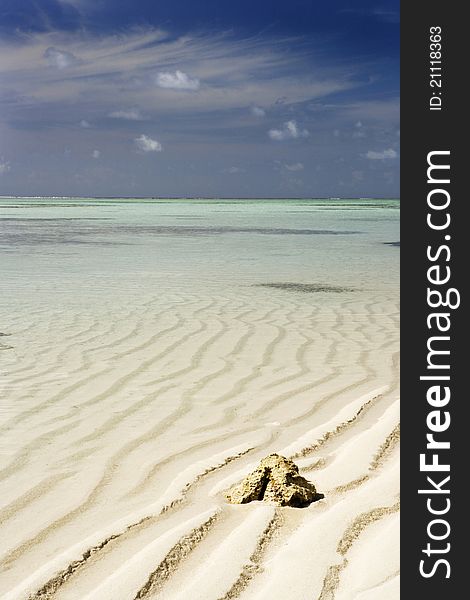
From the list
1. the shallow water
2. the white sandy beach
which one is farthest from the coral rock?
the shallow water

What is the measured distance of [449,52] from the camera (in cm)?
186

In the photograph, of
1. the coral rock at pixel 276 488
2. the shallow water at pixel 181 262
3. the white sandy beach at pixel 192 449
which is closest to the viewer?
the white sandy beach at pixel 192 449

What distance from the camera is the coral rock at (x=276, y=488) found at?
3.30 meters

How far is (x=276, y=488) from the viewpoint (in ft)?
10.9

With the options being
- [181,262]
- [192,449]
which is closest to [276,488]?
[192,449]

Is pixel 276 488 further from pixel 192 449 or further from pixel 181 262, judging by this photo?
pixel 181 262

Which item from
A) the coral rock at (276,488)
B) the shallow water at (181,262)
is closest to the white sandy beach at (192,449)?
the coral rock at (276,488)

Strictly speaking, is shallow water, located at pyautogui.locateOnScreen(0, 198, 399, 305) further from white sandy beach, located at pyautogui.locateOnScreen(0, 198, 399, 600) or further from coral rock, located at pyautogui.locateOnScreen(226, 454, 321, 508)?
coral rock, located at pyautogui.locateOnScreen(226, 454, 321, 508)

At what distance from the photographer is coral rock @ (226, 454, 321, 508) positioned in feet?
10.8

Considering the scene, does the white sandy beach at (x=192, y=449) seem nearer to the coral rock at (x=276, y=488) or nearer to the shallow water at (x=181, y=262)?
the coral rock at (x=276, y=488)

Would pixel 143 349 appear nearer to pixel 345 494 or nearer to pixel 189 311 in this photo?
pixel 189 311

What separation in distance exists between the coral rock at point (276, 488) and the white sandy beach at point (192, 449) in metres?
0.05

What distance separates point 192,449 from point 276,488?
36.4 inches

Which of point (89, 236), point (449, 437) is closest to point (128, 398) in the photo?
point (449, 437)
